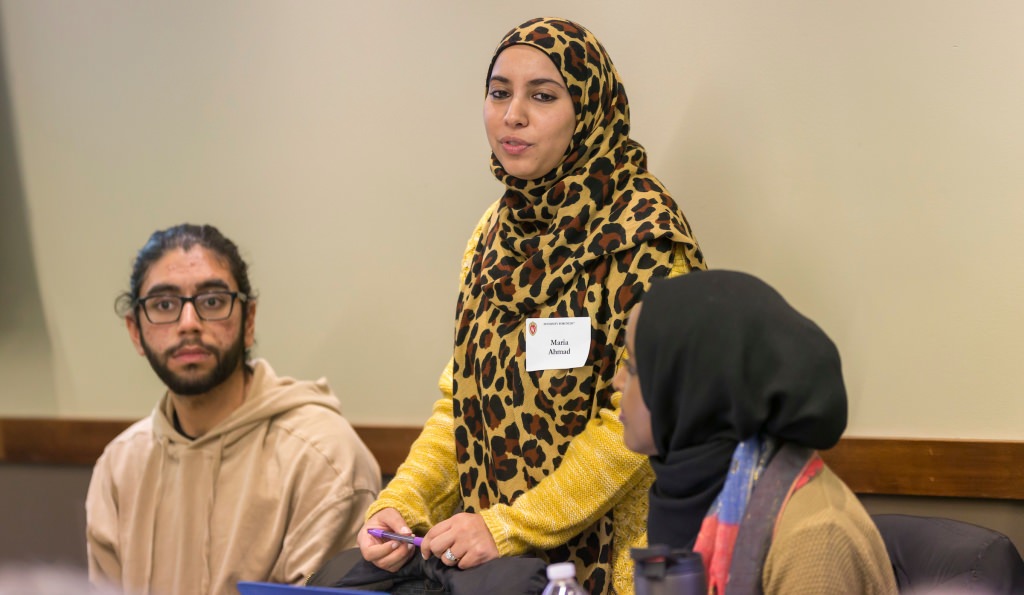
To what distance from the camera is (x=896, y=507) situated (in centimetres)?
272

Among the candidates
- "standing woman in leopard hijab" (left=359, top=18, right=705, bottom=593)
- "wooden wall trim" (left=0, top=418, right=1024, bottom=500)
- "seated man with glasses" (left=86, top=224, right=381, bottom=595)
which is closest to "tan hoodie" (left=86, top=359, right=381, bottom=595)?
"seated man with glasses" (left=86, top=224, right=381, bottom=595)

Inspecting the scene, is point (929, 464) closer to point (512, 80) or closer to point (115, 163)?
point (512, 80)

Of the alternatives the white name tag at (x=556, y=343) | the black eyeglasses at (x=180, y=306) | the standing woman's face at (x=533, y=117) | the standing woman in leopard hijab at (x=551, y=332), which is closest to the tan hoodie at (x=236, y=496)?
the black eyeglasses at (x=180, y=306)

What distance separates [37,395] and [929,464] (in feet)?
10.1

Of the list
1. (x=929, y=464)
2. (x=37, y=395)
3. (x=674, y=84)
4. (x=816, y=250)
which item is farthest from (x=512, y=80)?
(x=37, y=395)

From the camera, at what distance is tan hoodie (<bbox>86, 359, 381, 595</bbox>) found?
109 inches

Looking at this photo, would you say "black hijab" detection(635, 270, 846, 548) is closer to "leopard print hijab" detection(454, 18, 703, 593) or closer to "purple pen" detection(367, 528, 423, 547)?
"leopard print hijab" detection(454, 18, 703, 593)

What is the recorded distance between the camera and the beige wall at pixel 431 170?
2.62 m

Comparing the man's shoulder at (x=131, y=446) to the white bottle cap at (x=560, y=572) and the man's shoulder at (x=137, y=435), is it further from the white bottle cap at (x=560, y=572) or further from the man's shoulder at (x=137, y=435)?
the white bottle cap at (x=560, y=572)

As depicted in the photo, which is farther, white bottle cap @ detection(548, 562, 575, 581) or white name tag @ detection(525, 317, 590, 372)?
white name tag @ detection(525, 317, 590, 372)

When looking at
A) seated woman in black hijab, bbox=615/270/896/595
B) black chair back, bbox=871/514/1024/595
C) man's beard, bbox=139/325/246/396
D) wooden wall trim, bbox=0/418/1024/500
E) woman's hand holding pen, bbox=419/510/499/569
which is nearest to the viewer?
seated woman in black hijab, bbox=615/270/896/595

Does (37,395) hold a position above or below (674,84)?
below

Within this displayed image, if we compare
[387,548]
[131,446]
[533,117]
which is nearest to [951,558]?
[387,548]

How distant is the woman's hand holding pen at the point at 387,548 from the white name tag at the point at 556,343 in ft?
1.36
